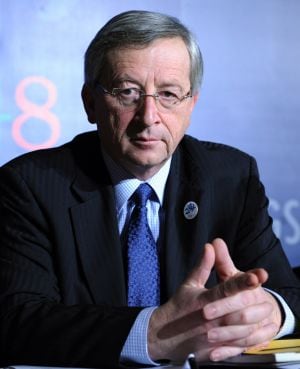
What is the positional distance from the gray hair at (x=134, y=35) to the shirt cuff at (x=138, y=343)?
0.71 metres

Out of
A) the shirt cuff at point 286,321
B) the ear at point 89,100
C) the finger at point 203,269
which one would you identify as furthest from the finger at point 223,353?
the ear at point 89,100

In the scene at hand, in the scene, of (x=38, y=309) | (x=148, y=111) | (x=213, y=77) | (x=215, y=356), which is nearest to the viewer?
(x=215, y=356)

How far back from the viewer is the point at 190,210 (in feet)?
6.74

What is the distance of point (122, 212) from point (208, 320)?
0.59 meters

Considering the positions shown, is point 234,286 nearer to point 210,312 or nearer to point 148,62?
point 210,312

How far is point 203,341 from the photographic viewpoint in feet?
4.90

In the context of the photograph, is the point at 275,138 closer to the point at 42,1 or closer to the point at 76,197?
the point at 42,1

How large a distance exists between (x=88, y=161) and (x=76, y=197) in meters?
0.14

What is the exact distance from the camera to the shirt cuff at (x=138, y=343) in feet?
5.01

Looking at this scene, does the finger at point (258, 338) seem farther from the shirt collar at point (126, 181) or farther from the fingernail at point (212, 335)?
the shirt collar at point (126, 181)

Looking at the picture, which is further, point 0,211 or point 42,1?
point 42,1

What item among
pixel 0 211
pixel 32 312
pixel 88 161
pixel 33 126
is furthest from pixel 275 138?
pixel 32 312

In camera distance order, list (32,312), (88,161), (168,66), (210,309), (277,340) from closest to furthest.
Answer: (210,309)
(277,340)
(32,312)
(168,66)
(88,161)

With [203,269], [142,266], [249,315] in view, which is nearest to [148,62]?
[142,266]
